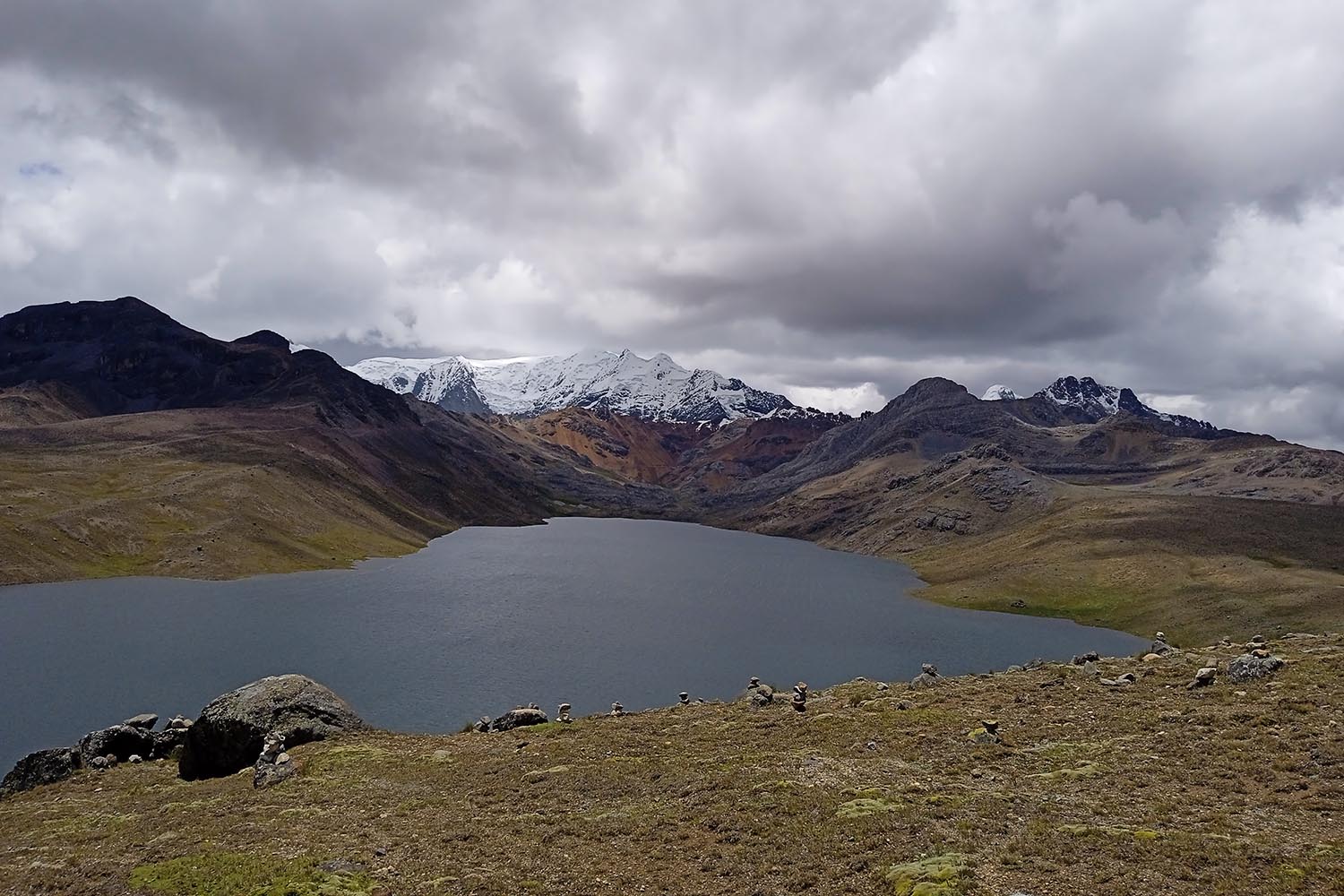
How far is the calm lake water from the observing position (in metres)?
80.6

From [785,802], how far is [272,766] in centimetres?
2485

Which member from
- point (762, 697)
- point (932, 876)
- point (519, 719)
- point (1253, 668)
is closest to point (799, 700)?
point (762, 697)

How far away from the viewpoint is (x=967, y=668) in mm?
108000

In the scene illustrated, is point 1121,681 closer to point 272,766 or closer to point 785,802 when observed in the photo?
point 785,802

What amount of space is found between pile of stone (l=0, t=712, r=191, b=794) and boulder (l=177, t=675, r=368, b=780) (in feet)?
14.3

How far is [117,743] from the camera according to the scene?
4641 cm

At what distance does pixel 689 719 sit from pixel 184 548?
161m

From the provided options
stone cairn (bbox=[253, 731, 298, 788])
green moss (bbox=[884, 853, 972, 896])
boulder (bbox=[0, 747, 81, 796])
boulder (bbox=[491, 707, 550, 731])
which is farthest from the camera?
boulder (bbox=[491, 707, 550, 731])

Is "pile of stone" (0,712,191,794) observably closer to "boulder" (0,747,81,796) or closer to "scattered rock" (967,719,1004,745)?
"boulder" (0,747,81,796)

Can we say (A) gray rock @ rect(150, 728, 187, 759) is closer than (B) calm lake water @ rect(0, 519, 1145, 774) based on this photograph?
Yes

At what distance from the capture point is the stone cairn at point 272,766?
35594 mm

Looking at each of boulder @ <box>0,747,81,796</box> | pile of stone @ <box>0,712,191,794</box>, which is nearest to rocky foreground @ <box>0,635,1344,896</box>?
boulder @ <box>0,747,81,796</box>

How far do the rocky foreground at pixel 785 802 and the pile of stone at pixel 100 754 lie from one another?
109 centimetres

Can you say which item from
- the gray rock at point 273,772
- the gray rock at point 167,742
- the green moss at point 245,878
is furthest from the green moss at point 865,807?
the gray rock at point 167,742
